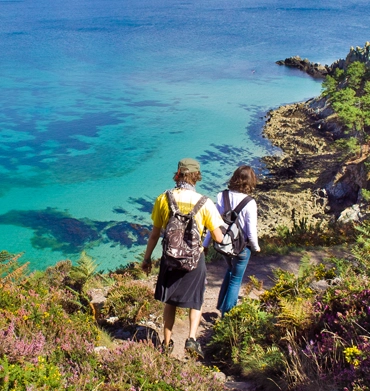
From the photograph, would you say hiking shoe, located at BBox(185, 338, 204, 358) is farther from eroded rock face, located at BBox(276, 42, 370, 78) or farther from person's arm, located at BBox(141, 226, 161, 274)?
eroded rock face, located at BBox(276, 42, 370, 78)

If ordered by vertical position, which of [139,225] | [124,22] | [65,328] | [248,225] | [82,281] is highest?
[124,22]

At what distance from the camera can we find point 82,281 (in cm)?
724

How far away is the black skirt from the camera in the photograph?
14.2 ft

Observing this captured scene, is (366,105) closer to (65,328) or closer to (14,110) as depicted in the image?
(65,328)

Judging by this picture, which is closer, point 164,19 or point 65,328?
point 65,328

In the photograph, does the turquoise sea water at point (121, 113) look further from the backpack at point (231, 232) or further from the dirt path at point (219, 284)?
the backpack at point (231, 232)

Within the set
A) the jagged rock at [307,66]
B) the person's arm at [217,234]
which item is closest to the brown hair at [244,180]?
the person's arm at [217,234]

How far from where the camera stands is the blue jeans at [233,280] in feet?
17.0

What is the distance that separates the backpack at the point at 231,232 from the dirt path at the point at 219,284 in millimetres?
1331

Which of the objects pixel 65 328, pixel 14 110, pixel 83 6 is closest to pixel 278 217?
pixel 65 328

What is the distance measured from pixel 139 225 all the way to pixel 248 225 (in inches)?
572

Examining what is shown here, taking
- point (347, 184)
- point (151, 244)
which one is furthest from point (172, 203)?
point (347, 184)

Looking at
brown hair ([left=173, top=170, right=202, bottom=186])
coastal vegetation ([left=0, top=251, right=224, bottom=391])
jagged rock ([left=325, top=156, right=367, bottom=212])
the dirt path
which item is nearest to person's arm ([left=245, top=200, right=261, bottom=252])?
brown hair ([left=173, top=170, right=202, bottom=186])

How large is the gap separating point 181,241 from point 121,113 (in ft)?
110
